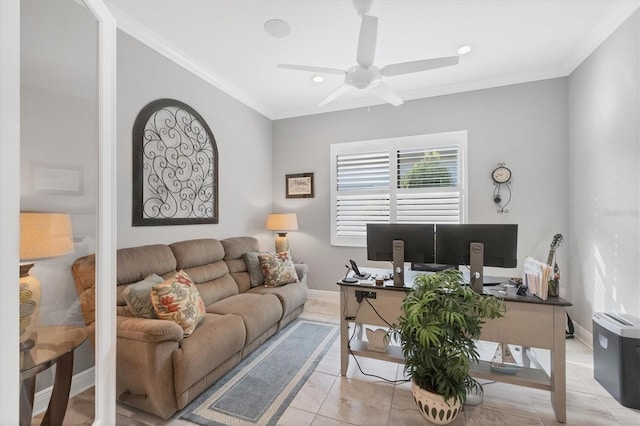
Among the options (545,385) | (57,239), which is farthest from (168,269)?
(545,385)

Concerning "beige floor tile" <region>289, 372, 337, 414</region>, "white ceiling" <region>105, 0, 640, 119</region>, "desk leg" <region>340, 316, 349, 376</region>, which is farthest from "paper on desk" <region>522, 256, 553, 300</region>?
"white ceiling" <region>105, 0, 640, 119</region>

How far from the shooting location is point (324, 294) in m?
4.21

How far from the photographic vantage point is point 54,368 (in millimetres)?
1115

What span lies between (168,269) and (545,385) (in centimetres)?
305

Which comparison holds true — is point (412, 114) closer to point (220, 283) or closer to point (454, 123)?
point (454, 123)

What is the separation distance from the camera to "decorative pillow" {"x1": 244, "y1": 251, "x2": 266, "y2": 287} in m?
3.32

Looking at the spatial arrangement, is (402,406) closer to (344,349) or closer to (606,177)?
(344,349)

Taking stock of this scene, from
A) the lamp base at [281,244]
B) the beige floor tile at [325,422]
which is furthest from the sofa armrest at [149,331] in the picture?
the lamp base at [281,244]

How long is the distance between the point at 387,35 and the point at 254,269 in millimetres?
2897

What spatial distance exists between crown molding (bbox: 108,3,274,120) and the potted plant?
319 cm

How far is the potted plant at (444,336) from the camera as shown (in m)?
1.62

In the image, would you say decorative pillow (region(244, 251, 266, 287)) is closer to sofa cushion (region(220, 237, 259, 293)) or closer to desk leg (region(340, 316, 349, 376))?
sofa cushion (region(220, 237, 259, 293))

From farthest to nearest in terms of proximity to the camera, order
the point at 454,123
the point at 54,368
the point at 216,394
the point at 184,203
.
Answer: the point at 454,123
the point at 184,203
the point at 216,394
the point at 54,368

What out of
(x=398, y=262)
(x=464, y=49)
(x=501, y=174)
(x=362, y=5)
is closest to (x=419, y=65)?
(x=362, y=5)
